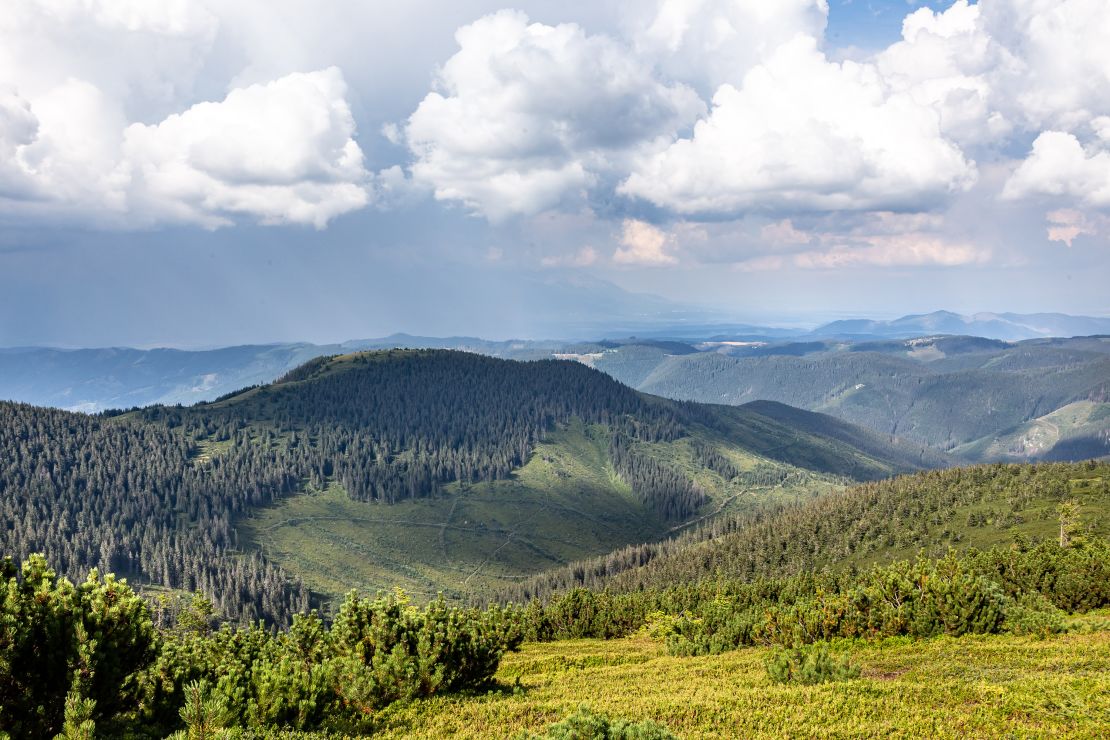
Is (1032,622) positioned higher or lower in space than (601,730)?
lower

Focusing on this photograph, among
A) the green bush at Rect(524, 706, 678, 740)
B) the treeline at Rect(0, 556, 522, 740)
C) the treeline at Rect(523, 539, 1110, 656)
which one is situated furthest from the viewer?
the treeline at Rect(523, 539, 1110, 656)

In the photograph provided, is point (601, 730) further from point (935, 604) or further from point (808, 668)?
point (935, 604)

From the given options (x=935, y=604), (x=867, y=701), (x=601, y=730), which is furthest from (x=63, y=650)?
(x=935, y=604)

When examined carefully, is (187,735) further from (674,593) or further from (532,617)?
(674,593)

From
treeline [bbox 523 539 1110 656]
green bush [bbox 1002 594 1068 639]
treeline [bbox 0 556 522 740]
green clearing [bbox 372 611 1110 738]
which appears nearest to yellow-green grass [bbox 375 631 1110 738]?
green clearing [bbox 372 611 1110 738]

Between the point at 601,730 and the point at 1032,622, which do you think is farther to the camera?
the point at 1032,622

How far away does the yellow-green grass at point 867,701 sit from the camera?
25.5 meters

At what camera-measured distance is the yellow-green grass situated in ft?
83.5

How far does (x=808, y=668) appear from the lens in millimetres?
34562

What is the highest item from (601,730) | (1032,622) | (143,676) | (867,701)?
(143,676)

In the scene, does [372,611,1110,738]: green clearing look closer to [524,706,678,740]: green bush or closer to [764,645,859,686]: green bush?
[764,645,859,686]: green bush

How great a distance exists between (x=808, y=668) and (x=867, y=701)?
6.04 m

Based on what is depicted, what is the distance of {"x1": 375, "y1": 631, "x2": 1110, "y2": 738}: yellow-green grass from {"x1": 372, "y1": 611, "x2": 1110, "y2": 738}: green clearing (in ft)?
0.18

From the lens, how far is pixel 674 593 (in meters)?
120
